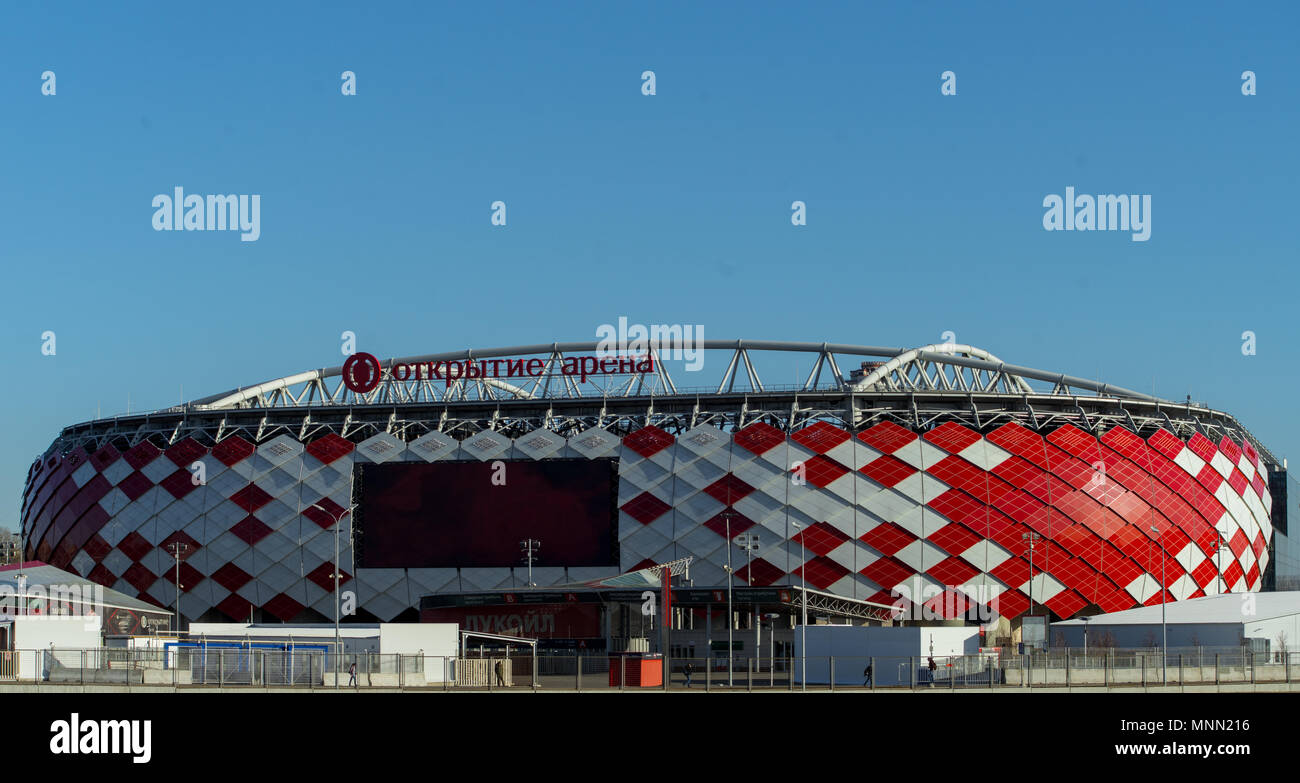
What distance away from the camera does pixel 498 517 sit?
115562mm

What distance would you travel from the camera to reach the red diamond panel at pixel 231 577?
4697 inches

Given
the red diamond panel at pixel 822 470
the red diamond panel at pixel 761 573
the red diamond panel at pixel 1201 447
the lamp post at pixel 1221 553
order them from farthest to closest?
1. the red diamond panel at pixel 1201 447
2. the lamp post at pixel 1221 553
3. the red diamond panel at pixel 822 470
4. the red diamond panel at pixel 761 573

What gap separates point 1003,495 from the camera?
111000mm

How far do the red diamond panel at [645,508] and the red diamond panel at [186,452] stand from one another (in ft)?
121

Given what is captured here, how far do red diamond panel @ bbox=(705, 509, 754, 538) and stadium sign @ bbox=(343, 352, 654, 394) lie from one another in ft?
41.8

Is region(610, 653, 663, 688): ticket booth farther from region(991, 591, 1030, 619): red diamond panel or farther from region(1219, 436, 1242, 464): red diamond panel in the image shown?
region(1219, 436, 1242, 464): red diamond panel

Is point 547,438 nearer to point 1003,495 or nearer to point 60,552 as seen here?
point 1003,495

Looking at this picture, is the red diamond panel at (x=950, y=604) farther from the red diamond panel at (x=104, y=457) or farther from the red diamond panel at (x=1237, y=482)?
the red diamond panel at (x=104, y=457)

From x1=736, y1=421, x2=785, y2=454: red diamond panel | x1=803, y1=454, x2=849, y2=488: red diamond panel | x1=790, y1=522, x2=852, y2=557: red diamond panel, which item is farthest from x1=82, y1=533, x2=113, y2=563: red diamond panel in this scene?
x1=803, y1=454, x2=849, y2=488: red diamond panel

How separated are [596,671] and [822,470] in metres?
53.6

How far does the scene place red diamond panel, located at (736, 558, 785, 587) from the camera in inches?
4353

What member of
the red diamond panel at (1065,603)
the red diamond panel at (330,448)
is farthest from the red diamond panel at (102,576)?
the red diamond panel at (1065,603)

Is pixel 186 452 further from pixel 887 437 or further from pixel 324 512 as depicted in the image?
pixel 887 437
